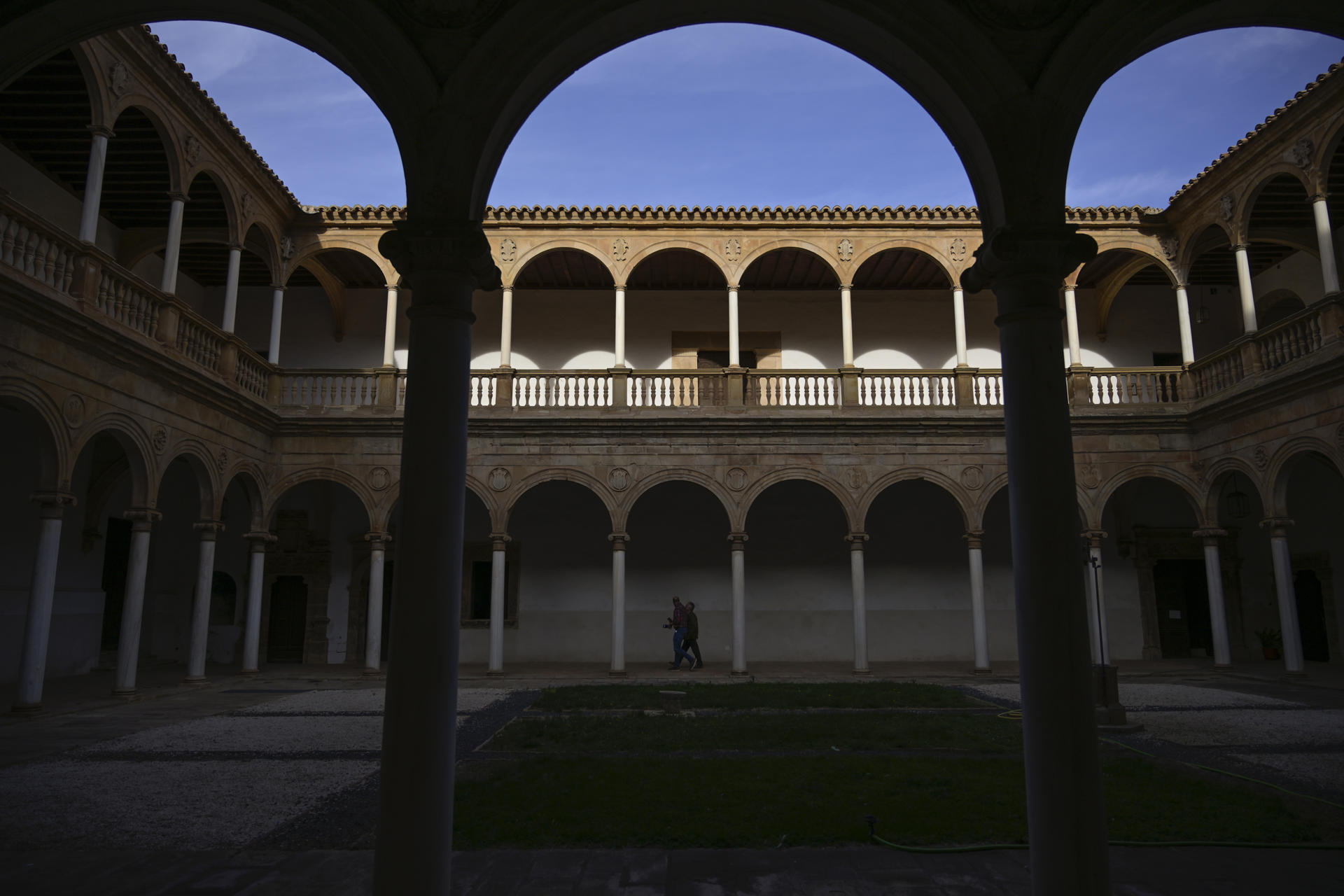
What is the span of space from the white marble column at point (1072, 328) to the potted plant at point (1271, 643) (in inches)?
248

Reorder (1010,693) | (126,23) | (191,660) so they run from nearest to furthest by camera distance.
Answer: (126,23) < (1010,693) < (191,660)

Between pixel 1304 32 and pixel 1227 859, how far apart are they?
411cm

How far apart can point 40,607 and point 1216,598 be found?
655 inches

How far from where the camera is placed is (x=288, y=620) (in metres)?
17.4

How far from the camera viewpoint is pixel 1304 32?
4.47 metres

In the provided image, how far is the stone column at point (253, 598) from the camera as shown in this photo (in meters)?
14.5

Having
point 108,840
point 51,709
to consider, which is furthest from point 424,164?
point 51,709

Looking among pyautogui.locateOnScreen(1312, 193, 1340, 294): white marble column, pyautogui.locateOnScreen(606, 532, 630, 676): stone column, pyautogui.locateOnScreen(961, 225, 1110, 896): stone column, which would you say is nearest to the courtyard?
pyautogui.locateOnScreen(961, 225, 1110, 896): stone column

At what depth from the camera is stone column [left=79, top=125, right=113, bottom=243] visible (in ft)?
33.8

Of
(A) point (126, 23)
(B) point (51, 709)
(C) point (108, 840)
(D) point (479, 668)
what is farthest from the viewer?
(D) point (479, 668)

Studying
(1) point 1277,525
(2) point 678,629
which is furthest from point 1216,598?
(2) point 678,629

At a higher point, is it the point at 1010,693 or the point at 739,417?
the point at 739,417

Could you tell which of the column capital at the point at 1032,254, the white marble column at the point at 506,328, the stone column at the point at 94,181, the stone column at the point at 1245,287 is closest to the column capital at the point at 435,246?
the column capital at the point at 1032,254

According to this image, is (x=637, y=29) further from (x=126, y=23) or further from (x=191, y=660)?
(x=191, y=660)
